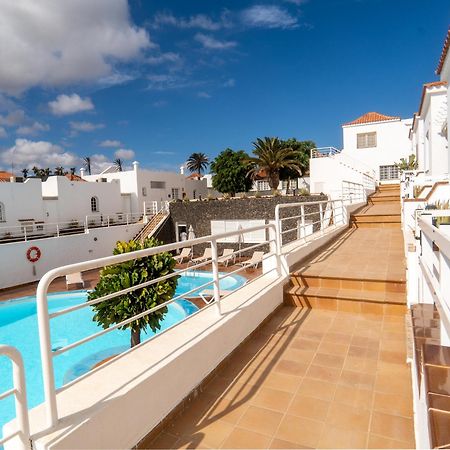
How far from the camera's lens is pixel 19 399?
1531mm

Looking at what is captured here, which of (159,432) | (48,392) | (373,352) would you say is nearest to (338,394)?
(373,352)

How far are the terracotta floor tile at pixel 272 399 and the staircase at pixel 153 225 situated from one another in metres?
20.9

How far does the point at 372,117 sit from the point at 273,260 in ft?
88.5

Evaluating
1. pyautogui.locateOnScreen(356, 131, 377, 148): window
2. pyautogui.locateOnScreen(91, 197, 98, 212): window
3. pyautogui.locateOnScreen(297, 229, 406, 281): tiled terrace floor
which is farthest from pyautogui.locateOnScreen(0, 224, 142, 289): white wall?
pyautogui.locateOnScreen(356, 131, 377, 148): window

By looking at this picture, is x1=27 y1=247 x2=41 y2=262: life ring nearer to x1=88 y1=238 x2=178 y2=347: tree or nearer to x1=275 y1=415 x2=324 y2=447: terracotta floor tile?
x1=88 y1=238 x2=178 y2=347: tree

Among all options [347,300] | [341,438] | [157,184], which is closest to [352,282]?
[347,300]

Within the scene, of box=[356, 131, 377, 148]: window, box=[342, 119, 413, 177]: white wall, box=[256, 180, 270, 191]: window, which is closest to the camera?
box=[342, 119, 413, 177]: white wall

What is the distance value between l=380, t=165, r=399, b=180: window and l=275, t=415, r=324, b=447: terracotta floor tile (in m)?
27.7

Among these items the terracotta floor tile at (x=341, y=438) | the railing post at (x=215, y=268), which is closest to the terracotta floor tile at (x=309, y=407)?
the terracotta floor tile at (x=341, y=438)

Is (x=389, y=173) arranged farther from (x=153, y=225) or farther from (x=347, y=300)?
(x=347, y=300)

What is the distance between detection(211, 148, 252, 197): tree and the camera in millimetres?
36531

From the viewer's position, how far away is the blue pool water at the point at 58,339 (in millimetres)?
7069

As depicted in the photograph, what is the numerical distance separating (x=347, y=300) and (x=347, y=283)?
0.43 meters

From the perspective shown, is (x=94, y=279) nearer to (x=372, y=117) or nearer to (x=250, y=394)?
(x=250, y=394)
